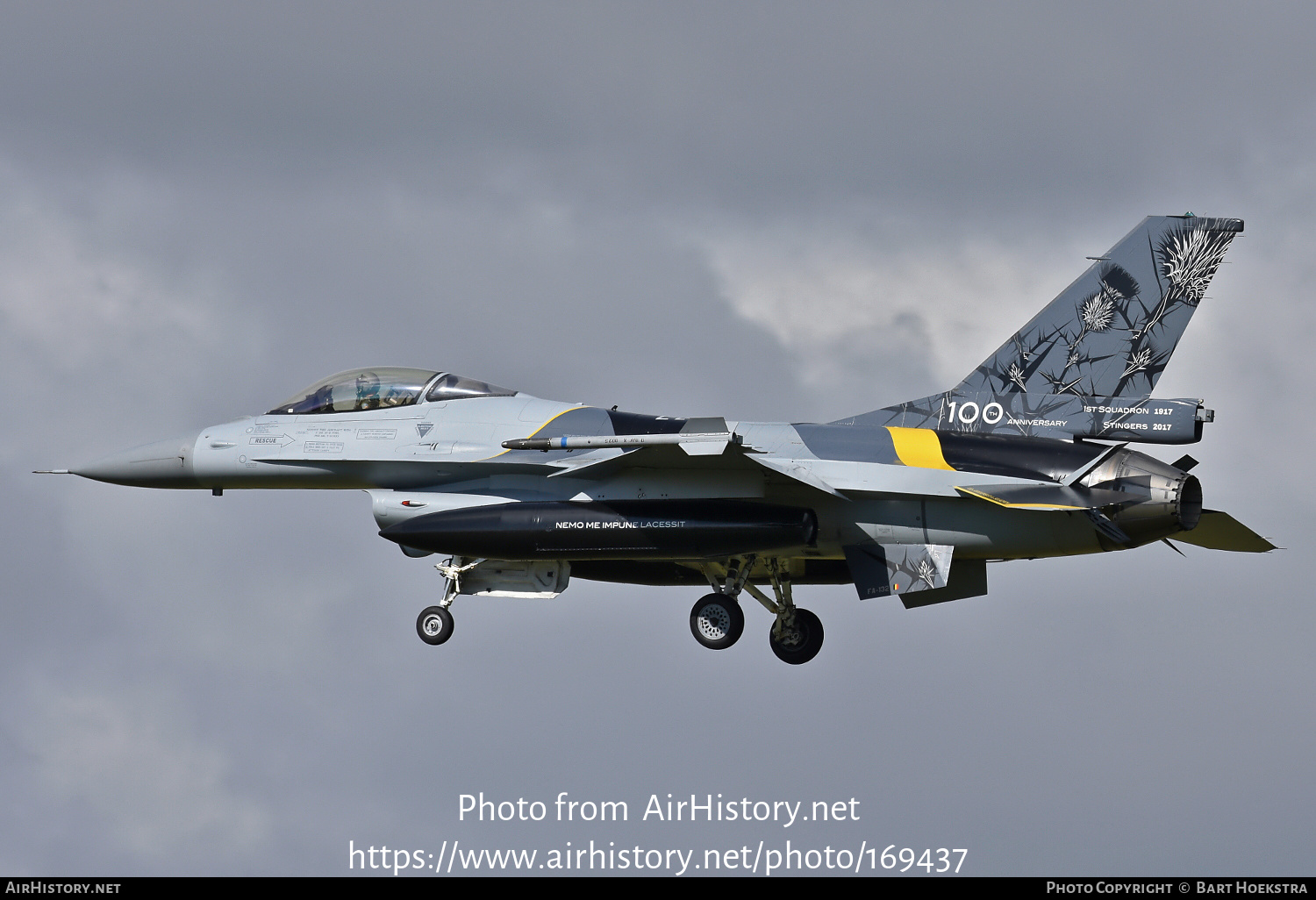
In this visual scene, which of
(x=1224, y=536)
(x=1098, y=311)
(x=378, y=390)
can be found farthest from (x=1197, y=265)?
(x=378, y=390)

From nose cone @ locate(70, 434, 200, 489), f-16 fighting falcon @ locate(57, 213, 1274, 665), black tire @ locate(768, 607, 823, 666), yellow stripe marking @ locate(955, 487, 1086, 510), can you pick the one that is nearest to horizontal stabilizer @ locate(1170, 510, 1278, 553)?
f-16 fighting falcon @ locate(57, 213, 1274, 665)

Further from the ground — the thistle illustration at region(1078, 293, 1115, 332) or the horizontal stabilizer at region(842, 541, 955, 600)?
the thistle illustration at region(1078, 293, 1115, 332)

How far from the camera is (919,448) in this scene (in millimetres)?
21625

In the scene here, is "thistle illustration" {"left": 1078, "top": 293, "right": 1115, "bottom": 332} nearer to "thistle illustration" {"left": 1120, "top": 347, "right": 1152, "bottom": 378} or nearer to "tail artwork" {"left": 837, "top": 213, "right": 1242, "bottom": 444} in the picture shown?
"tail artwork" {"left": 837, "top": 213, "right": 1242, "bottom": 444}

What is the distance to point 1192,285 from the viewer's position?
22.4 metres

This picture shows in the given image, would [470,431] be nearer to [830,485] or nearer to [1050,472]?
[830,485]

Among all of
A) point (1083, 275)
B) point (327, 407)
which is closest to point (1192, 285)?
point (1083, 275)

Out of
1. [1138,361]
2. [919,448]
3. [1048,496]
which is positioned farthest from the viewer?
[1138,361]

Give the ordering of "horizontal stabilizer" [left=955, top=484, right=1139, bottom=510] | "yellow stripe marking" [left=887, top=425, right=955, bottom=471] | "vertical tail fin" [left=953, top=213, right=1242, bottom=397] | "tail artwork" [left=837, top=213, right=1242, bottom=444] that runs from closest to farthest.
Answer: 1. "horizontal stabilizer" [left=955, top=484, right=1139, bottom=510]
2. "yellow stripe marking" [left=887, top=425, right=955, bottom=471]
3. "tail artwork" [left=837, top=213, right=1242, bottom=444]
4. "vertical tail fin" [left=953, top=213, right=1242, bottom=397]

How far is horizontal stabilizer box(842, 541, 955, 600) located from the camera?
70.9ft

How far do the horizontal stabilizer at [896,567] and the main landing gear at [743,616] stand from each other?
1.87 m

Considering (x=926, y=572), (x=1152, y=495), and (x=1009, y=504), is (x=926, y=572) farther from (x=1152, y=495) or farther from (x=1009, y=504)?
(x=1152, y=495)

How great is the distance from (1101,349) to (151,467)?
1297 cm

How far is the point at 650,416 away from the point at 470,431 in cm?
247
